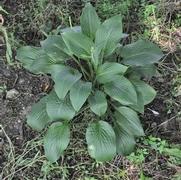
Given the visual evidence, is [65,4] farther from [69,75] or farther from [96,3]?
[69,75]

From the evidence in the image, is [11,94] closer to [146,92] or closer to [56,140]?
[56,140]

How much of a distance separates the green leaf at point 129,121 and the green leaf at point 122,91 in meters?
0.17

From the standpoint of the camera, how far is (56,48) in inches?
104

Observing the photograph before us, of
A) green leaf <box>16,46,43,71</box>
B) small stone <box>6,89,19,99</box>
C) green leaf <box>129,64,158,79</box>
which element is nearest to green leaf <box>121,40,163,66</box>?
green leaf <box>129,64,158,79</box>

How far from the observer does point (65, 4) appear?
10.5 feet

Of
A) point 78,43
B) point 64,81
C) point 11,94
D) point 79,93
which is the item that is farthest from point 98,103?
point 11,94

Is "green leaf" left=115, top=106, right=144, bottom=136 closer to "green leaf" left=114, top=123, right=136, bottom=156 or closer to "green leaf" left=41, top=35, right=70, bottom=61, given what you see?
"green leaf" left=114, top=123, right=136, bottom=156

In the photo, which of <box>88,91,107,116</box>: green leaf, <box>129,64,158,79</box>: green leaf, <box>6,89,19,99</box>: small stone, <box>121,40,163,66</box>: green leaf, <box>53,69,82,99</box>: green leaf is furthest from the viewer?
<box>6,89,19,99</box>: small stone

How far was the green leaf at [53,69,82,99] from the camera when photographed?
7.89ft

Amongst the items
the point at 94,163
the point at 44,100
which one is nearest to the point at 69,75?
the point at 44,100

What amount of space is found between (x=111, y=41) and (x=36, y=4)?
93cm

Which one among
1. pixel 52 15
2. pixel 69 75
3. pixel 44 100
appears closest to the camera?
pixel 69 75

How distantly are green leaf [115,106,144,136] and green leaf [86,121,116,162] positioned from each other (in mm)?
117

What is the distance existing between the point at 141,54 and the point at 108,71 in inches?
10.7
